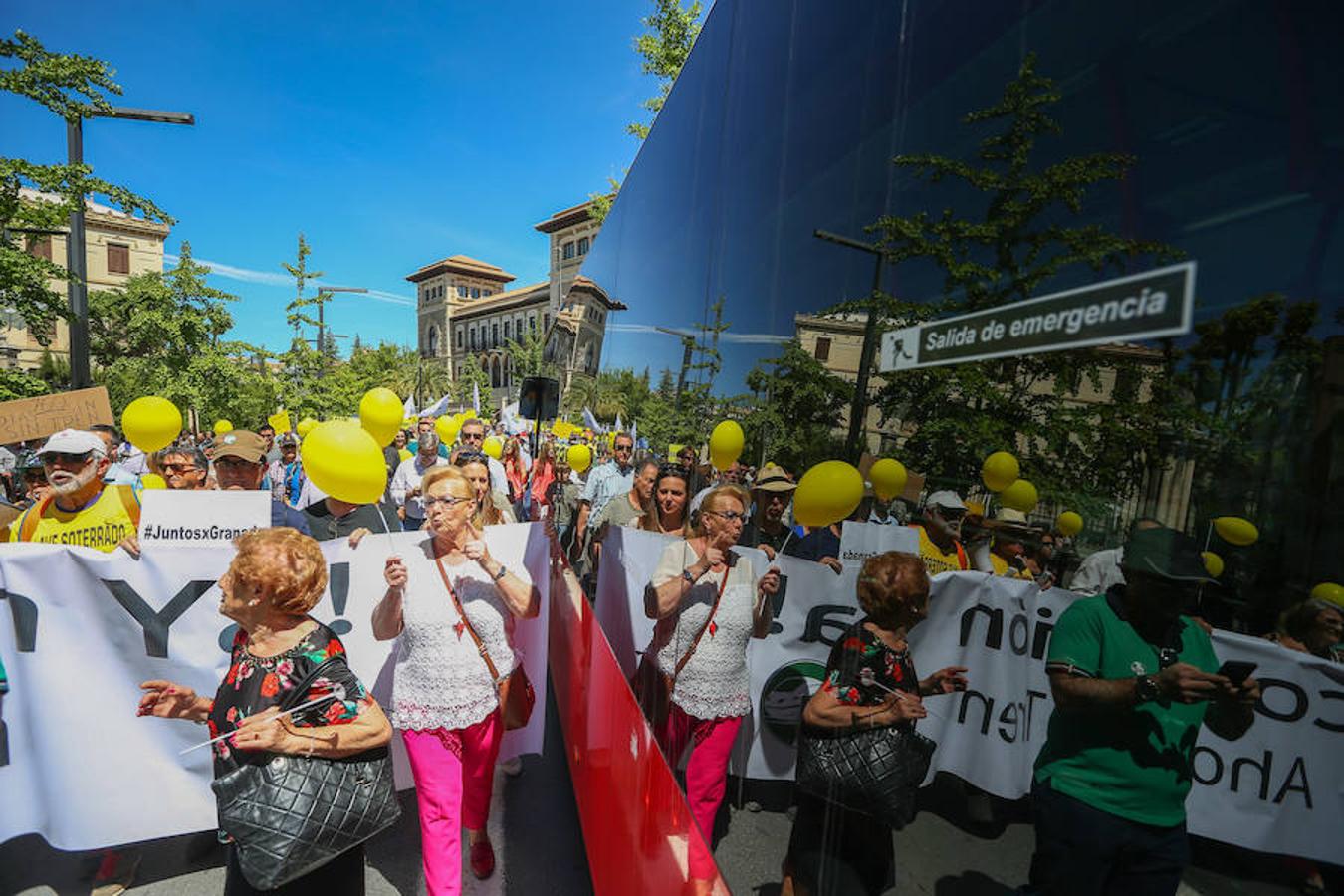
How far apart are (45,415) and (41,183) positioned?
430 cm

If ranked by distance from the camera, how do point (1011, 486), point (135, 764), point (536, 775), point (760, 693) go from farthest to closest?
point (536, 775) → point (135, 764) → point (760, 693) → point (1011, 486)

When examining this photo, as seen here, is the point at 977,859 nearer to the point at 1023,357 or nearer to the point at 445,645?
the point at 1023,357

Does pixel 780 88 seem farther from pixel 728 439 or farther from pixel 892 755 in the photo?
pixel 892 755

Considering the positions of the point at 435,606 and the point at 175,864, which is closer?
the point at 435,606

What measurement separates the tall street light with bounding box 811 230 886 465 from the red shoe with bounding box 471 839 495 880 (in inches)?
122

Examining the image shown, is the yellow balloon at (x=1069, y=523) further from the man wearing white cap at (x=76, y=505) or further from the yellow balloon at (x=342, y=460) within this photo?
the man wearing white cap at (x=76, y=505)

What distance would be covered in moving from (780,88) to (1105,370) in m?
1.12

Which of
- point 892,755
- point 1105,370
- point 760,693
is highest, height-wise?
point 1105,370

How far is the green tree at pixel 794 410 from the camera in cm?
114

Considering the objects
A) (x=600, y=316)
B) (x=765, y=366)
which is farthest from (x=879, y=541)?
(x=600, y=316)

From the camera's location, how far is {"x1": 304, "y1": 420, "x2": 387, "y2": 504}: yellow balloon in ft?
10.7

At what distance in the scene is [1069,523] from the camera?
2.53 feet

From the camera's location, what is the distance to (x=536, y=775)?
4.15 meters

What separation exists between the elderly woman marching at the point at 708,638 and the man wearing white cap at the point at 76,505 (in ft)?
10.3
